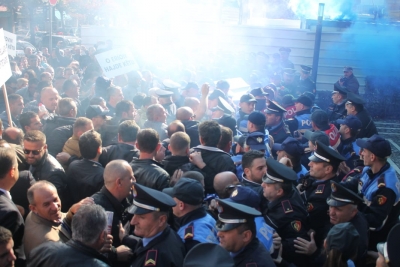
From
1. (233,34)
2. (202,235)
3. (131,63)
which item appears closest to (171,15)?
(233,34)

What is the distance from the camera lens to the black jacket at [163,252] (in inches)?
143

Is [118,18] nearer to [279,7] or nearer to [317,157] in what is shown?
[279,7]

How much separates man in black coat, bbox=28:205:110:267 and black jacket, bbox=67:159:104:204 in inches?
63.0

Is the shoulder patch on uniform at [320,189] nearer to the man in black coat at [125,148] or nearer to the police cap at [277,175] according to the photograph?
the police cap at [277,175]

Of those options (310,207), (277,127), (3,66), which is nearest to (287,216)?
(310,207)

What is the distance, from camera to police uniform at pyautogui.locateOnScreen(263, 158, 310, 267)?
4.37 meters

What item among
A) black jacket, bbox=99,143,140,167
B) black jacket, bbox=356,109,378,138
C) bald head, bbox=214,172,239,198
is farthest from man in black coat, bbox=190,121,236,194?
black jacket, bbox=356,109,378,138

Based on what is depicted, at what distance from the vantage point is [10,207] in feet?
13.0

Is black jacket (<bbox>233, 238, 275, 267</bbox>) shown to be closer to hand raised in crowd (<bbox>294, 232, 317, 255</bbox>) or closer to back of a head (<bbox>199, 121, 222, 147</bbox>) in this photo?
hand raised in crowd (<bbox>294, 232, 317, 255</bbox>)

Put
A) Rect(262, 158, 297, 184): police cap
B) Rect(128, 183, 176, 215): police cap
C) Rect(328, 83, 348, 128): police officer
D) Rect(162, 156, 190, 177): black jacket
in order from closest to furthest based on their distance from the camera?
Rect(128, 183, 176, 215): police cap
Rect(262, 158, 297, 184): police cap
Rect(162, 156, 190, 177): black jacket
Rect(328, 83, 348, 128): police officer

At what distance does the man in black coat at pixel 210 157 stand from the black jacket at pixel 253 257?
195 cm

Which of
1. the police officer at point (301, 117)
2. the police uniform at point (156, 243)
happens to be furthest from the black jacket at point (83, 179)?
the police officer at point (301, 117)

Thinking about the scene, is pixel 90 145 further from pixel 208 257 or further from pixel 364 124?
pixel 364 124

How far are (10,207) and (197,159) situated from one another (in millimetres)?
2265
